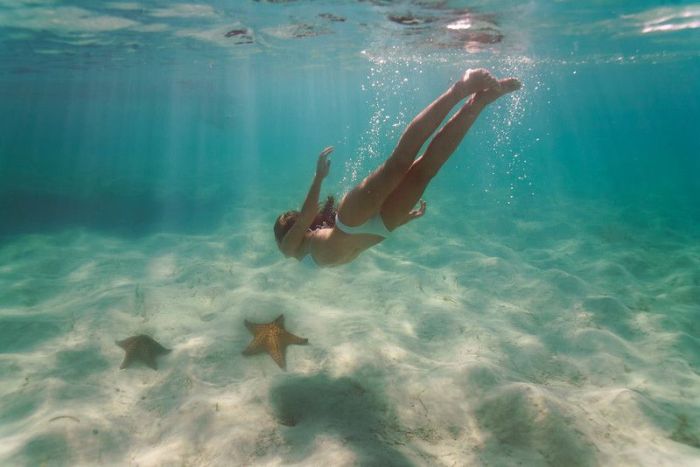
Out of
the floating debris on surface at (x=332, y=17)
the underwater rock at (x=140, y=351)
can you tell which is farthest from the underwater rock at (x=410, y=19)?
the underwater rock at (x=140, y=351)

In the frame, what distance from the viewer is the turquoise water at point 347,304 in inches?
176

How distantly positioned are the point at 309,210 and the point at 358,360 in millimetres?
2562

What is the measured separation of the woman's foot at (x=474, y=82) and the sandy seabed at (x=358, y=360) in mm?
3679

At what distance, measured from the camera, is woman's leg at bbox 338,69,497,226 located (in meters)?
4.36

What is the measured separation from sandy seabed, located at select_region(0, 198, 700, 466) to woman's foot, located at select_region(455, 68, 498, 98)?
145 inches

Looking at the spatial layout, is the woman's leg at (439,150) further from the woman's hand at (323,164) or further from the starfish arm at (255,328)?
the starfish arm at (255,328)

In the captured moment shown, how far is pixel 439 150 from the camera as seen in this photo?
4789mm

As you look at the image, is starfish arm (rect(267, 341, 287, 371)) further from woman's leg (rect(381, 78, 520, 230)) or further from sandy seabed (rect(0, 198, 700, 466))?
woman's leg (rect(381, 78, 520, 230))

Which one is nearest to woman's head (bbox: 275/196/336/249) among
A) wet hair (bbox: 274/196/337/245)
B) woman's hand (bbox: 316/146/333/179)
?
wet hair (bbox: 274/196/337/245)

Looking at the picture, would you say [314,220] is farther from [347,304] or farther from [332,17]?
[332,17]

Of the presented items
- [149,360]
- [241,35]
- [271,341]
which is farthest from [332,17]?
[149,360]

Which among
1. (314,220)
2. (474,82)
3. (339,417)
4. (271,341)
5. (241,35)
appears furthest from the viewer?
(241,35)

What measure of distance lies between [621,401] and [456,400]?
2.13 metres

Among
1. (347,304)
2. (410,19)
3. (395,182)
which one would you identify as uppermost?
(410,19)
